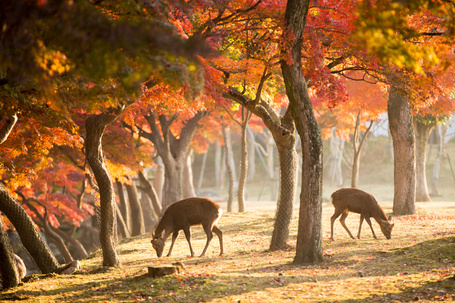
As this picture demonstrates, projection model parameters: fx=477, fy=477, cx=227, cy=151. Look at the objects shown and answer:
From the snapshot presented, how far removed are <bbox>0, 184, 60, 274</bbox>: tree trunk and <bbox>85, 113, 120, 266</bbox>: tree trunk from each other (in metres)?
1.20

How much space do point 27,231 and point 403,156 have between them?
14513mm

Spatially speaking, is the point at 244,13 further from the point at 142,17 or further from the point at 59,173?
the point at 59,173

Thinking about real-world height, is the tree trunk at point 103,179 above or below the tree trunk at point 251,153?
below

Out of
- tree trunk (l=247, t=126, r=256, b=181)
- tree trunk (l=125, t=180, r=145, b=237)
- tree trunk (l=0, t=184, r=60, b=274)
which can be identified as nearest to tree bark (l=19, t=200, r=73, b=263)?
tree trunk (l=125, t=180, r=145, b=237)

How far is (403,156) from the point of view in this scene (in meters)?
19.2

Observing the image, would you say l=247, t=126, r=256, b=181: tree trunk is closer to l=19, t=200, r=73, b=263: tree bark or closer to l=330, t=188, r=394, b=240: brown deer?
l=19, t=200, r=73, b=263: tree bark

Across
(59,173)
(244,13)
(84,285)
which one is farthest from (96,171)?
(59,173)

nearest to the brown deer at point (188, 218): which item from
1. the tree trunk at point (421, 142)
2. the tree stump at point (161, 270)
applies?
the tree stump at point (161, 270)

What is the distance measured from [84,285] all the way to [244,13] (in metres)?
6.39

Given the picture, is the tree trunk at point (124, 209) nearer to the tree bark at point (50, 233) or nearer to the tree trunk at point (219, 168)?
the tree bark at point (50, 233)

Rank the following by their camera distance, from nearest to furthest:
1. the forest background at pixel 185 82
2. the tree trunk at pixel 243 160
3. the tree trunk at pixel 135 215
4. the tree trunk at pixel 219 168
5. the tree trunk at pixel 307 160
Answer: the forest background at pixel 185 82 → the tree trunk at pixel 307 160 → the tree trunk at pixel 135 215 → the tree trunk at pixel 243 160 → the tree trunk at pixel 219 168

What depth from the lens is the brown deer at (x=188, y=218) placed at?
12.5 meters

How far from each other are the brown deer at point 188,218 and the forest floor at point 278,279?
0.57 metres

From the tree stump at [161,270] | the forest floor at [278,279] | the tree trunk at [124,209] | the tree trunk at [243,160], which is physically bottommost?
the forest floor at [278,279]
